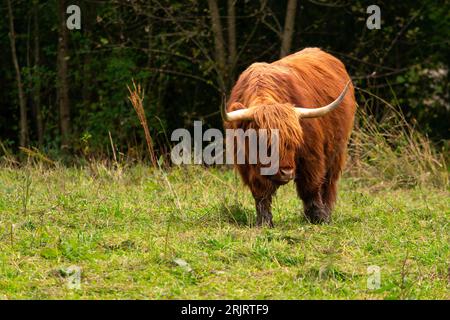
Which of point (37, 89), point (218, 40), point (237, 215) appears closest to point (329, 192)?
point (237, 215)

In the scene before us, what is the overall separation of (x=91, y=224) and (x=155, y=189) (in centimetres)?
207

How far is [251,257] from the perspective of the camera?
20.2 feet

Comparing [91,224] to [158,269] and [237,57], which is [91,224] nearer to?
[158,269]

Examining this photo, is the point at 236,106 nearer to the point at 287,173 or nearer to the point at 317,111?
the point at 317,111

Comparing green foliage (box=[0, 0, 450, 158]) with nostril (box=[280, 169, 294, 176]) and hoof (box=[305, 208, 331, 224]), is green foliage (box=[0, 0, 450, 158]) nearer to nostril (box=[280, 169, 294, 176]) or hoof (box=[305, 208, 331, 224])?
hoof (box=[305, 208, 331, 224])

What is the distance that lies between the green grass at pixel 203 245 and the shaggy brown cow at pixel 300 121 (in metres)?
0.26

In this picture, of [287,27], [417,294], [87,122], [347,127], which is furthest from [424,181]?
[87,122]

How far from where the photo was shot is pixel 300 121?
23.9 feet

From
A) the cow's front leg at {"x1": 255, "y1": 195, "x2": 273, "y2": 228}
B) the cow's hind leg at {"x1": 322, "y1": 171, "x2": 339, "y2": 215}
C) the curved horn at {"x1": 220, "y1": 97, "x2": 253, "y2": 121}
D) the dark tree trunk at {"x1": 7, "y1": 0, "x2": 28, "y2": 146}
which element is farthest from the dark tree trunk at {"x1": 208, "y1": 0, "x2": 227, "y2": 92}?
the curved horn at {"x1": 220, "y1": 97, "x2": 253, "y2": 121}

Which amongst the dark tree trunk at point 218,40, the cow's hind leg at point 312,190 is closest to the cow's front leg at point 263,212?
the cow's hind leg at point 312,190

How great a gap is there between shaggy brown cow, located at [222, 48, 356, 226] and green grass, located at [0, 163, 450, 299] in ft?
0.84

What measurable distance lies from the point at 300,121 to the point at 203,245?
1.38m

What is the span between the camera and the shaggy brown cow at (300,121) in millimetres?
6977

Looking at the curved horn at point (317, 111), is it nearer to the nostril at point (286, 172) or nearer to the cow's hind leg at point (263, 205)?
the nostril at point (286, 172)
